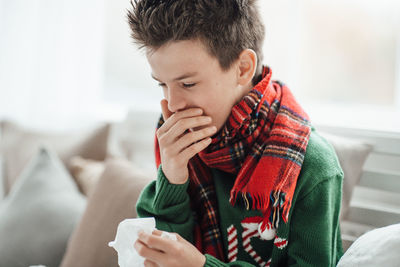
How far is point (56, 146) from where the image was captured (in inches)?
81.8

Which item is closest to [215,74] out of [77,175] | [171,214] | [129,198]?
[171,214]

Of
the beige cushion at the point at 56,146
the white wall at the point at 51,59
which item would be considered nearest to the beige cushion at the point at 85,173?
the beige cushion at the point at 56,146

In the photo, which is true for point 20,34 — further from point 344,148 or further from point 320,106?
point 344,148

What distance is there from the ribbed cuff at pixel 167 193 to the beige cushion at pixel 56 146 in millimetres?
1044

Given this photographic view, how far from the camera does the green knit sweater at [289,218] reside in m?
0.98

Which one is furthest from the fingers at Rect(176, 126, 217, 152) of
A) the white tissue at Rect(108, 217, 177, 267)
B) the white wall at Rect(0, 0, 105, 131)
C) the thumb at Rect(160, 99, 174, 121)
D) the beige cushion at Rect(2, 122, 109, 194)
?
the white wall at Rect(0, 0, 105, 131)

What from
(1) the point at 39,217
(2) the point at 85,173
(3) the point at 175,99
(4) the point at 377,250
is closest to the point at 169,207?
(3) the point at 175,99

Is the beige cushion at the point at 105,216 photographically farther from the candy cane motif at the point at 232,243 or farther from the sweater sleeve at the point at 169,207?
the candy cane motif at the point at 232,243

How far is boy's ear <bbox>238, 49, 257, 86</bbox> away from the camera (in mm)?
1061

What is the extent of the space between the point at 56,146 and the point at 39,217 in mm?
574

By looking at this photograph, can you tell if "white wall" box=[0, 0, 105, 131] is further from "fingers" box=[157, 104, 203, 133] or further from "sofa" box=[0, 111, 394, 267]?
"fingers" box=[157, 104, 203, 133]

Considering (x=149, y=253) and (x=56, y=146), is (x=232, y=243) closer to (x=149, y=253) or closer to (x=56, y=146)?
(x=149, y=253)

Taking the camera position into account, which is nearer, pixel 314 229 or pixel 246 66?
pixel 314 229

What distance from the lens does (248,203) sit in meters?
1.00
